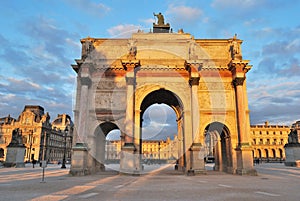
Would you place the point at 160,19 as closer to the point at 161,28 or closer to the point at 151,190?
the point at 161,28

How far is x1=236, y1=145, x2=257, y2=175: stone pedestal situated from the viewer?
20094mm

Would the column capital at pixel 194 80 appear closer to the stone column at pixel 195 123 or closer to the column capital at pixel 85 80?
the stone column at pixel 195 123

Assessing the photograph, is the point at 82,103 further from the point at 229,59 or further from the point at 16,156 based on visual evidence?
the point at 16,156

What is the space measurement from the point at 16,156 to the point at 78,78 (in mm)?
17443

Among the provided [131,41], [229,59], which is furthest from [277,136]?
[131,41]

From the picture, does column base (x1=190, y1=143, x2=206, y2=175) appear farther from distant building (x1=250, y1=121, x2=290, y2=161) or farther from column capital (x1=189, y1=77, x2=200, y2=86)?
distant building (x1=250, y1=121, x2=290, y2=161)

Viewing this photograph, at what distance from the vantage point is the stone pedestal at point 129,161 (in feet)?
Result: 66.6

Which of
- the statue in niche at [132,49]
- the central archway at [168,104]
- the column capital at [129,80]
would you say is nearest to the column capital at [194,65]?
the central archway at [168,104]

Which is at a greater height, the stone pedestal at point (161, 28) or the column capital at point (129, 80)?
the stone pedestal at point (161, 28)

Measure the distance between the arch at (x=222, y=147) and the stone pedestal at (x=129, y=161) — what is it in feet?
26.3

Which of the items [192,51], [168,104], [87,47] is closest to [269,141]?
[168,104]

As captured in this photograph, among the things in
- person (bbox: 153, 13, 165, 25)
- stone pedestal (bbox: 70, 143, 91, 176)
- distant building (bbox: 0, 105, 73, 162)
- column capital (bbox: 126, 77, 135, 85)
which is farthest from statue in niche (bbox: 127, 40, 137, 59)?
distant building (bbox: 0, 105, 73, 162)

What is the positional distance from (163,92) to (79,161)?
35.7ft

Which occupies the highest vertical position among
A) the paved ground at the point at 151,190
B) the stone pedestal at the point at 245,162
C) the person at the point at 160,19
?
the person at the point at 160,19
